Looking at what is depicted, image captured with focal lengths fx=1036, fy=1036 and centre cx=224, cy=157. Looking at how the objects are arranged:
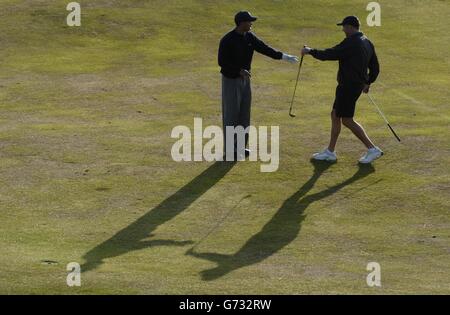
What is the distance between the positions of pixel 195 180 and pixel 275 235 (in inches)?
116

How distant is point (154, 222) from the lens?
15844 mm

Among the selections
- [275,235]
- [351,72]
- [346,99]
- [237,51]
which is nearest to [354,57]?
[351,72]

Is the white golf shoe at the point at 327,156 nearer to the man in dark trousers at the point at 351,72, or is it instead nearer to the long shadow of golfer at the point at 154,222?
the man in dark trousers at the point at 351,72

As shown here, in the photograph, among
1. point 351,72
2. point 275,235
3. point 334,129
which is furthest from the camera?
point 334,129

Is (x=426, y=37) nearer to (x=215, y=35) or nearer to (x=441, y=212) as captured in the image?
(x=215, y=35)

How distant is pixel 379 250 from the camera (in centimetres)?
1463

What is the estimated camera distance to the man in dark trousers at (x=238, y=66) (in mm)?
18578

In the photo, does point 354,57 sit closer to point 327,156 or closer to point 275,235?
point 327,156

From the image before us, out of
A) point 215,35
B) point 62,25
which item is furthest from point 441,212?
point 62,25

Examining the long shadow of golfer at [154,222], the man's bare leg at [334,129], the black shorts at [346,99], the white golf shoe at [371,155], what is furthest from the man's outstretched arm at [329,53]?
the long shadow of golfer at [154,222]

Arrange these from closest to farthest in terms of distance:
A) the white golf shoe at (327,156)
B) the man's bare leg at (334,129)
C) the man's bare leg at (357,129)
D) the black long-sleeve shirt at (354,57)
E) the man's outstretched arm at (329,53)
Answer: the man's outstretched arm at (329,53), the black long-sleeve shirt at (354,57), the man's bare leg at (357,129), the man's bare leg at (334,129), the white golf shoe at (327,156)

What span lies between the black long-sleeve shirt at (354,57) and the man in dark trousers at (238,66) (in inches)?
31.5

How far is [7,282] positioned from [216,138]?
8.40 meters

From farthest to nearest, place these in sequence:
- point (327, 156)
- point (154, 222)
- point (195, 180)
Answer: point (327, 156), point (195, 180), point (154, 222)
